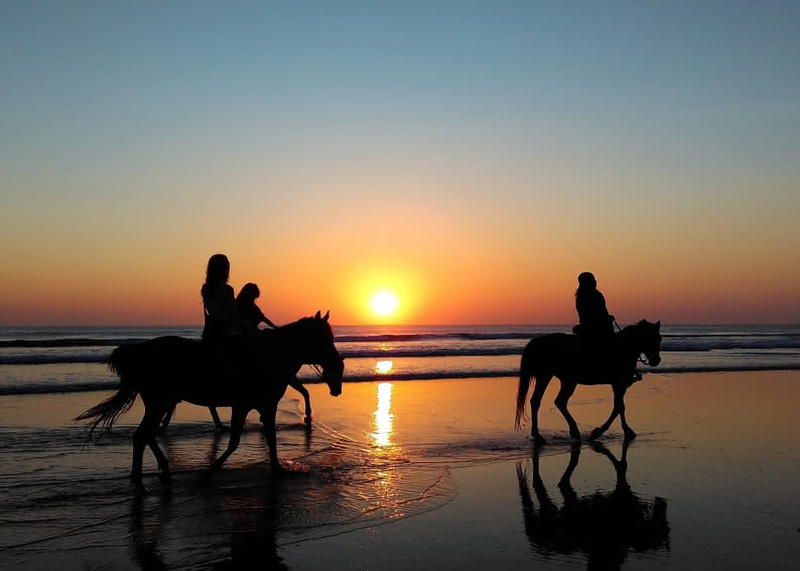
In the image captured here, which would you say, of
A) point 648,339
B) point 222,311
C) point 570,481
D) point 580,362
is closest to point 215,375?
point 222,311

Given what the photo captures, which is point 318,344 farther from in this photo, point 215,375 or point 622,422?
point 622,422

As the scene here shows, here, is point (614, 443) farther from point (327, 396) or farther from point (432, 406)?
point (327, 396)

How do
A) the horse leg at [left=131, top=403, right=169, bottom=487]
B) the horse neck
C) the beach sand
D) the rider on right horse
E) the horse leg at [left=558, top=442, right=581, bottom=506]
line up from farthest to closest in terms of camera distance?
1. the rider on right horse
2. the horse neck
3. the horse leg at [left=131, top=403, right=169, bottom=487]
4. the horse leg at [left=558, top=442, right=581, bottom=506]
5. the beach sand

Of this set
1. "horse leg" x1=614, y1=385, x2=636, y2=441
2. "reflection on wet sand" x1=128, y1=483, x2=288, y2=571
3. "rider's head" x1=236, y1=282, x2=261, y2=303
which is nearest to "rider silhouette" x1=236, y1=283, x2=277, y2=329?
"rider's head" x1=236, y1=282, x2=261, y2=303

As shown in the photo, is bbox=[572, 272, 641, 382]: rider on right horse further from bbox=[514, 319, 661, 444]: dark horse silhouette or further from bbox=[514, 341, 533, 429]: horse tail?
bbox=[514, 341, 533, 429]: horse tail

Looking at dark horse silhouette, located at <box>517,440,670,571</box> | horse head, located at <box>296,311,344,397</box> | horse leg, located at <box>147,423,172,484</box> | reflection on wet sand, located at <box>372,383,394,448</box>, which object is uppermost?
horse head, located at <box>296,311,344,397</box>

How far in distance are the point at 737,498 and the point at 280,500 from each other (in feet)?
14.1

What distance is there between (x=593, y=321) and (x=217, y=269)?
18.0 ft

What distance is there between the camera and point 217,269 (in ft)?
24.0

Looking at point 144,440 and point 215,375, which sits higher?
point 215,375

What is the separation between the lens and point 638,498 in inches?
254

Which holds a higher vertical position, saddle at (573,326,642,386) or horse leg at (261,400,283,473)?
saddle at (573,326,642,386)

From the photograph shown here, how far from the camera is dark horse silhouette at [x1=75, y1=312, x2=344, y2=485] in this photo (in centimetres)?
693

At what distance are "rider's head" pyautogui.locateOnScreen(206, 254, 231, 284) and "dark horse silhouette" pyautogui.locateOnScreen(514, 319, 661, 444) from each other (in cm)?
464
